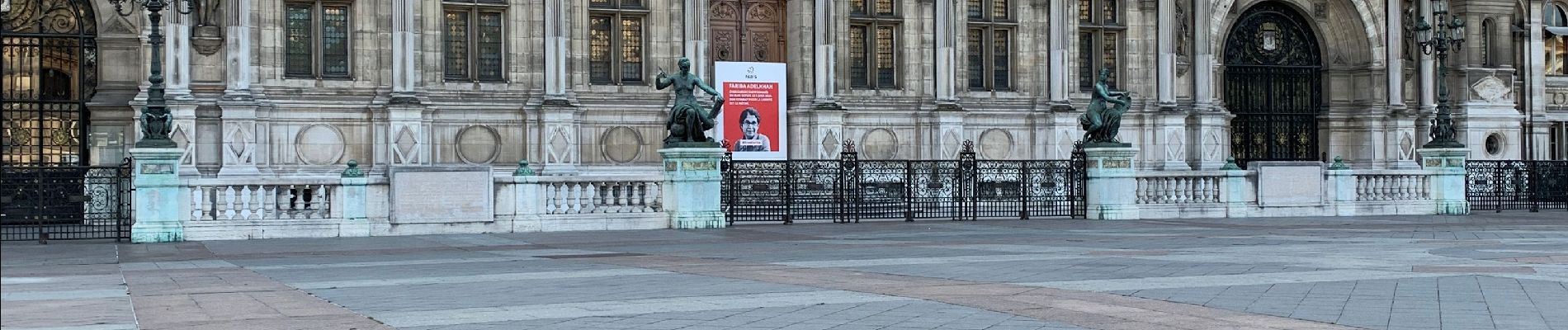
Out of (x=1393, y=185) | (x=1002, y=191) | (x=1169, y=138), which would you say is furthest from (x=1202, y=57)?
(x=1002, y=191)

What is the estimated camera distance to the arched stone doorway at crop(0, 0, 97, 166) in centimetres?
3247

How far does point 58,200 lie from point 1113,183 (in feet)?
55.9

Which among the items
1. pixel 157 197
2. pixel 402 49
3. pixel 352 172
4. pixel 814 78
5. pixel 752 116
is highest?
pixel 402 49

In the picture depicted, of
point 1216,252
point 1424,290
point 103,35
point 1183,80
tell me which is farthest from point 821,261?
point 1183,80

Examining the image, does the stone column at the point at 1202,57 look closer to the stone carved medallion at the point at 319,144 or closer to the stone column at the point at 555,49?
the stone column at the point at 555,49

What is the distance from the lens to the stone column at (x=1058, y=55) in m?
39.0

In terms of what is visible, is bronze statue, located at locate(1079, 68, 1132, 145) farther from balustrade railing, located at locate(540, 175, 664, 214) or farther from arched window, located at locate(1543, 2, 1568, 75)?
arched window, located at locate(1543, 2, 1568, 75)

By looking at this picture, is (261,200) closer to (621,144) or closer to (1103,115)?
(621,144)

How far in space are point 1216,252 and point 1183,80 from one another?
2368 cm

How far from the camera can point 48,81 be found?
32.8m

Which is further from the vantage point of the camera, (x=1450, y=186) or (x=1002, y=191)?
(x=1450, y=186)

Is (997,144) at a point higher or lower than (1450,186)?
higher

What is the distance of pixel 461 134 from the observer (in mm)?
34594

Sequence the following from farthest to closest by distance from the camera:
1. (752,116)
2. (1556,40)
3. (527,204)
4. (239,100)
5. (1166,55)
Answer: (1556,40) → (1166,55) → (752,116) → (239,100) → (527,204)
